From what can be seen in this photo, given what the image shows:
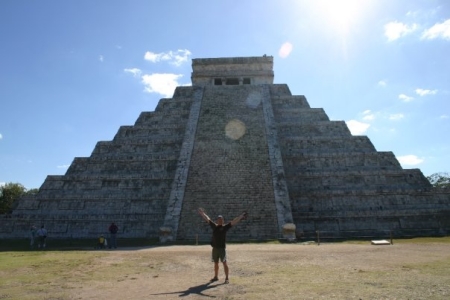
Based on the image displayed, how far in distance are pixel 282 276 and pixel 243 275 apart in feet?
2.78

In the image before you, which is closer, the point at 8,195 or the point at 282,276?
the point at 282,276

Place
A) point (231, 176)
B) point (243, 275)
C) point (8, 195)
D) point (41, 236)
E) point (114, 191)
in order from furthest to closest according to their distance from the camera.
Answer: point (8, 195) → point (114, 191) → point (231, 176) → point (41, 236) → point (243, 275)

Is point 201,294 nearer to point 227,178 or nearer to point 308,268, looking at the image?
point 308,268

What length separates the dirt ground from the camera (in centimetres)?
619

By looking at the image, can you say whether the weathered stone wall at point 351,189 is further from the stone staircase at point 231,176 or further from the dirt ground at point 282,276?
the dirt ground at point 282,276

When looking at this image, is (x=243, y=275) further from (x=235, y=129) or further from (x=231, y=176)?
(x=235, y=129)

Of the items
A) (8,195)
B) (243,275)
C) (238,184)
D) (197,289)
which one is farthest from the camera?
(8,195)

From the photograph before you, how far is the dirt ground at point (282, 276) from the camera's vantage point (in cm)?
619

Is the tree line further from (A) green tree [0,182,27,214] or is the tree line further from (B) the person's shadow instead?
(B) the person's shadow

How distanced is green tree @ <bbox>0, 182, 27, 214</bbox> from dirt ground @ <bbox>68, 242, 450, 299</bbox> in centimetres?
4274

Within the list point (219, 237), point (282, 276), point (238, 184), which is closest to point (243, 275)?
point (282, 276)

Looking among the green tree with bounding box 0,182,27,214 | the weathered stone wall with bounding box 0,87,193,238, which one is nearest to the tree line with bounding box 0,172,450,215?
the green tree with bounding box 0,182,27,214

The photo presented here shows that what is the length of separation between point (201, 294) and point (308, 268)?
10.8ft

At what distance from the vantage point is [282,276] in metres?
7.68
